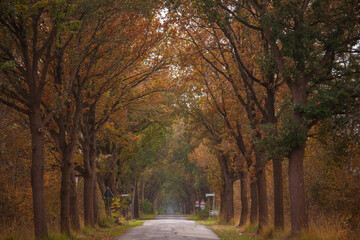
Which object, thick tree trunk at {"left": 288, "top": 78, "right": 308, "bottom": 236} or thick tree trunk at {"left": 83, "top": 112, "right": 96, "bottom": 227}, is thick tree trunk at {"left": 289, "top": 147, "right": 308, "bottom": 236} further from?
thick tree trunk at {"left": 83, "top": 112, "right": 96, "bottom": 227}

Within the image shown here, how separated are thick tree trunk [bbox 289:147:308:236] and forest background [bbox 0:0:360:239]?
34mm

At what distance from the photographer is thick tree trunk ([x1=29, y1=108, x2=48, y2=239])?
46.1 ft

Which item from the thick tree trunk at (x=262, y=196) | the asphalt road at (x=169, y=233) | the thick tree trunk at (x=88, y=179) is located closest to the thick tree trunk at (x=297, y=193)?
the thick tree trunk at (x=262, y=196)

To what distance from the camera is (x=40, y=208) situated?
46.4ft

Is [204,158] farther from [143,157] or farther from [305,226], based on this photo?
[305,226]

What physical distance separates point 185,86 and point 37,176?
11701 mm

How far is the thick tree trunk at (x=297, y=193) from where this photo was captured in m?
13.9

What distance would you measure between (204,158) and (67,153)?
26.5 m

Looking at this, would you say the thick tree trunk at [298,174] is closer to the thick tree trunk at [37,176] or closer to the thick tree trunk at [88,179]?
the thick tree trunk at [37,176]

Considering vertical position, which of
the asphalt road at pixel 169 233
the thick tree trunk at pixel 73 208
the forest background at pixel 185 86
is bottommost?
the asphalt road at pixel 169 233

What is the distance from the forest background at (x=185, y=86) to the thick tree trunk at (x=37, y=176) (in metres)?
0.04

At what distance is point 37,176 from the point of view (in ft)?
46.2

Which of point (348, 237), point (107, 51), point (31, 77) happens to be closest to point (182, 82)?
point (107, 51)

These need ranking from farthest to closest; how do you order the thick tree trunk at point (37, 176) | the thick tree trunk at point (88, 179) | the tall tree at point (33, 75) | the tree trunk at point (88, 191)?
the tree trunk at point (88, 191), the thick tree trunk at point (88, 179), the thick tree trunk at point (37, 176), the tall tree at point (33, 75)
